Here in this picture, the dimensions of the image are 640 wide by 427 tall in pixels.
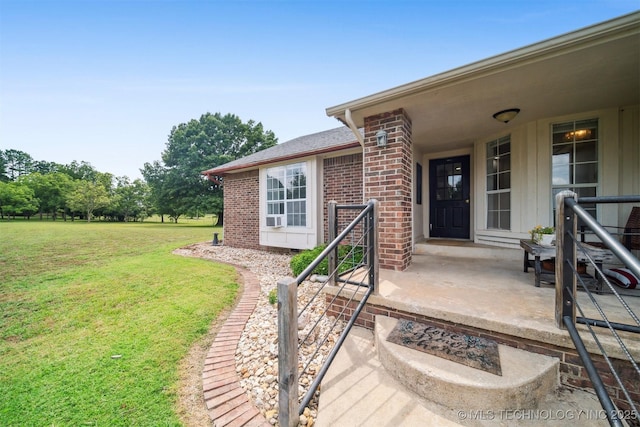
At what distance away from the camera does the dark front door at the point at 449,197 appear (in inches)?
211

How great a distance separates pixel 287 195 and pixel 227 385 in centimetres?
570

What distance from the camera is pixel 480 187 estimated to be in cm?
486

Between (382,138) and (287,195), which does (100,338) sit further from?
(287,195)

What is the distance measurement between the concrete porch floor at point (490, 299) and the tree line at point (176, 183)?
1482cm

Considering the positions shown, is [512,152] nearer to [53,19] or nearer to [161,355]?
[161,355]

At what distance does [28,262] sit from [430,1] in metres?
12.3

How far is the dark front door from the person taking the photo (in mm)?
5363

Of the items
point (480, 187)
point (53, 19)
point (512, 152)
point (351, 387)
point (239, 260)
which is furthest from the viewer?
point (239, 260)

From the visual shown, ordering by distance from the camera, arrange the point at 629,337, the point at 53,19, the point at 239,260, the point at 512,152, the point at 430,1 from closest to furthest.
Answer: the point at 629,337 → the point at 512,152 → the point at 430,1 → the point at 53,19 → the point at 239,260

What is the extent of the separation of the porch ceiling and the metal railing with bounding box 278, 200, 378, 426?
169 centimetres

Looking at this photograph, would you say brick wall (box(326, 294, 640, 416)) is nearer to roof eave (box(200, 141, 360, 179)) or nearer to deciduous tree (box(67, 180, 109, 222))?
roof eave (box(200, 141, 360, 179))

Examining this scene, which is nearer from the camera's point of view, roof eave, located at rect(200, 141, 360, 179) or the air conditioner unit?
roof eave, located at rect(200, 141, 360, 179)

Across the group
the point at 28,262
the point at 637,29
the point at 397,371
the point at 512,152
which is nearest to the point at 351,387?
the point at 397,371

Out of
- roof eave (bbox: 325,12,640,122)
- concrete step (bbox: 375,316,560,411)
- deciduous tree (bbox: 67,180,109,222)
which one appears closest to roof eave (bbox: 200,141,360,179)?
roof eave (bbox: 325,12,640,122)
